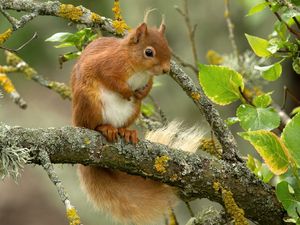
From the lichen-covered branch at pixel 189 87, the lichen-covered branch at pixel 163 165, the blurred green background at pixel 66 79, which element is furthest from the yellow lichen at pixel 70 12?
the blurred green background at pixel 66 79

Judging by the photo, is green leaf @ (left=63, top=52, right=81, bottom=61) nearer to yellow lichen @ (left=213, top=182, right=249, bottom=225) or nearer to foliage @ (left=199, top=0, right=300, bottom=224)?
foliage @ (left=199, top=0, right=300, bottom=224)

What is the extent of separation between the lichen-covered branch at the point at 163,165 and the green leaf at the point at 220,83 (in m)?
0.16

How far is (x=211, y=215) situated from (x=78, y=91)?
1.55 feet

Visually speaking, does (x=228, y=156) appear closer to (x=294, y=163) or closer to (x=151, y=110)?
(x=294, y=163)

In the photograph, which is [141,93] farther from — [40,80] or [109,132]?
[40,80]

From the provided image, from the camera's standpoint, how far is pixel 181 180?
65.1 inches

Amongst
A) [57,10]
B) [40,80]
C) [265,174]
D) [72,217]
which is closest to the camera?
[72,217]

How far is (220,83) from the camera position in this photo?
163 centimetres

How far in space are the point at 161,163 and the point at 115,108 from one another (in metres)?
0.28

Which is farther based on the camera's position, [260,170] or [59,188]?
[260,170]

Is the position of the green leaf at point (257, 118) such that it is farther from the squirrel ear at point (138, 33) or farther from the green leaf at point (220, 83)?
the squirrel ear at point (138, 33)

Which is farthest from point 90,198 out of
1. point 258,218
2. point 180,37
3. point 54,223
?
point 54,223

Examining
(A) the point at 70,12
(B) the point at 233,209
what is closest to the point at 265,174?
(B) the point at 233,209

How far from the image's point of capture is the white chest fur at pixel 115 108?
1831 mm
